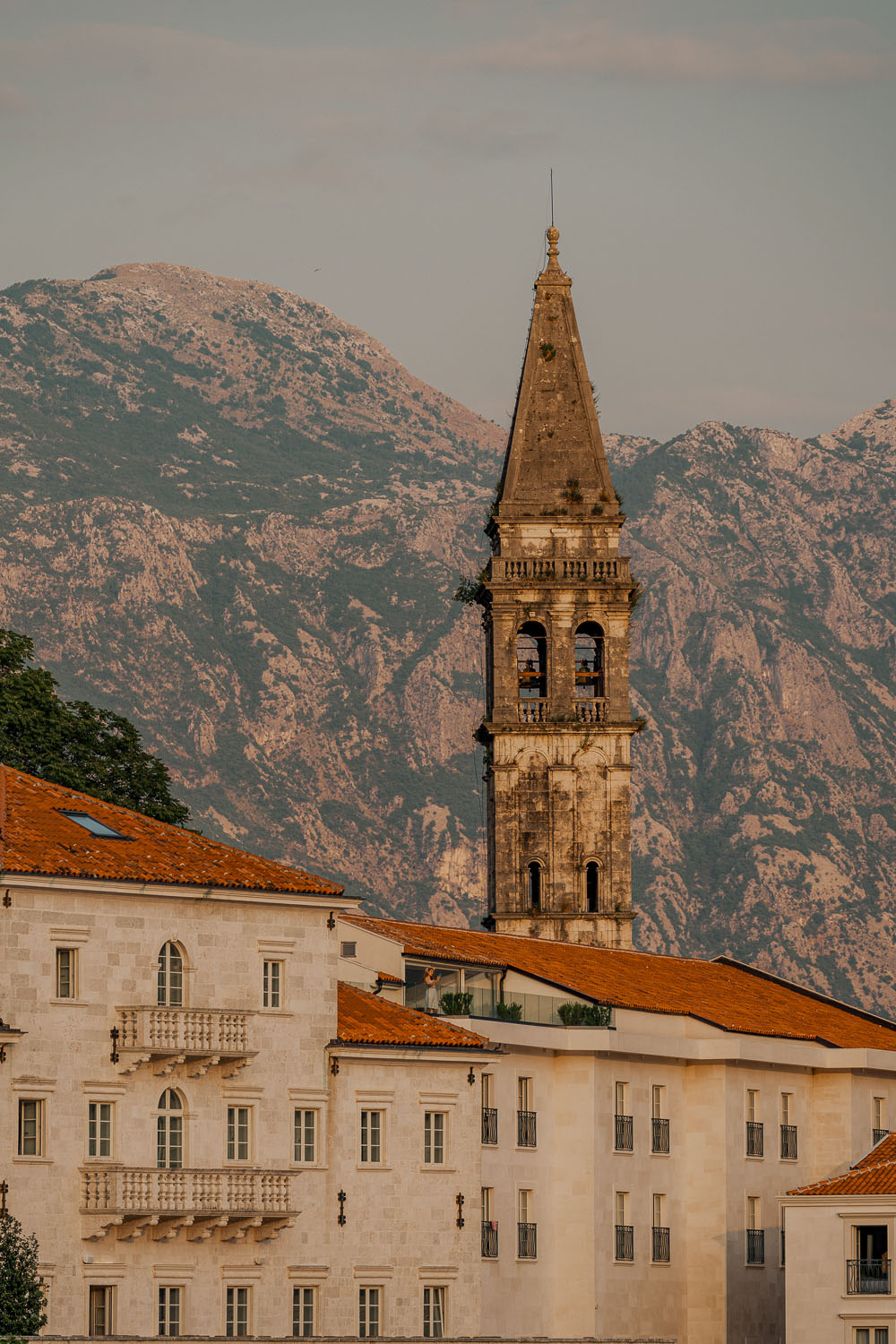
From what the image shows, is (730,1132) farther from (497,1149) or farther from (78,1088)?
(78,1088)

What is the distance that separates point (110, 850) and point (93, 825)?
9.67 feet

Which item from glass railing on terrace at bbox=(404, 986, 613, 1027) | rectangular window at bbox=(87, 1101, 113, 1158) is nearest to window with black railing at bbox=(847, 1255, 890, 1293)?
glass railing on terrace at bbox=(404, 986, 613, 1027)

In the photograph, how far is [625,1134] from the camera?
92.7 metres

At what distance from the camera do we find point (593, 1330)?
88562mm

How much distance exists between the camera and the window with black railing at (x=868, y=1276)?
282ft

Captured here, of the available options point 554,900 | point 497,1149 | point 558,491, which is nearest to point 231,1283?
point 497,1149

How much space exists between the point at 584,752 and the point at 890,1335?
43.6m

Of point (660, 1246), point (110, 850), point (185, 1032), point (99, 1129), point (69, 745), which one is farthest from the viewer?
point (69, 745)

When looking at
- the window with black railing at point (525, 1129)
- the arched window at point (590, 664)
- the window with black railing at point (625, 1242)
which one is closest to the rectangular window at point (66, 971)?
the window with black railing at point (525, 1129)

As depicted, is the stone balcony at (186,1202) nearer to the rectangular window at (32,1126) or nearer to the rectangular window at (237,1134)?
the rectangular window at (237,1134)

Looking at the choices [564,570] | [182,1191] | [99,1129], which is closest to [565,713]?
[564,570]

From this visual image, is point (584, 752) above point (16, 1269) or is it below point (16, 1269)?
above

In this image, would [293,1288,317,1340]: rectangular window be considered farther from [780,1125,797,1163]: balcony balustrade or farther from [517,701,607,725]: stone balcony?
[517,701,607,725]: stone balcony

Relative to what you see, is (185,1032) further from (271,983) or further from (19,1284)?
(19,1284)
